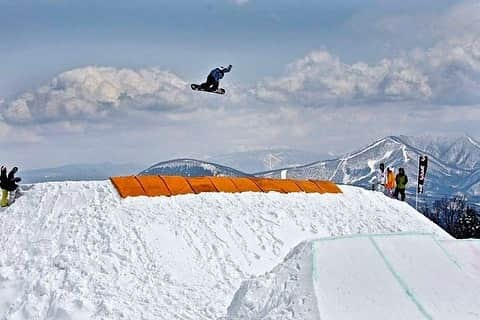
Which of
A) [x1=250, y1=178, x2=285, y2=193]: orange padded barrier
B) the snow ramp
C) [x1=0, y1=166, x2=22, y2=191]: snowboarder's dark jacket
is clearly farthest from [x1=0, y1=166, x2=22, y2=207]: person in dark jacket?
the snow ramp

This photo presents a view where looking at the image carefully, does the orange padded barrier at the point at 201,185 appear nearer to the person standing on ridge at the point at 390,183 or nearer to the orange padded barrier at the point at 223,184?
the orange padded barrier at the point at 223,184

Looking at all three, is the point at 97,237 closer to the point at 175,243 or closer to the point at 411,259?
the point at 175,243

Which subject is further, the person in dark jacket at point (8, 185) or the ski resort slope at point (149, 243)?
the person in dark jacket at point (8, 185)

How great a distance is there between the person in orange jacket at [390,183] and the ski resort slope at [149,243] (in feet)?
7.77

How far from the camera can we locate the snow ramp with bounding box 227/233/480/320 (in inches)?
284

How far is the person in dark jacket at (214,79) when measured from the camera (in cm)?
1767

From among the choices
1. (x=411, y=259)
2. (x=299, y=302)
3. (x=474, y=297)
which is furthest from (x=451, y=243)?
(x=299, y=302)

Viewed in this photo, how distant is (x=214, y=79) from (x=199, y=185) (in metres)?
4.25

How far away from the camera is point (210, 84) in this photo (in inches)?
711

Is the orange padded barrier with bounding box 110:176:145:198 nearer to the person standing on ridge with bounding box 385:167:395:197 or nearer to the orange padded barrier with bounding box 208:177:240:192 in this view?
the orange padded barrier with bounding box 208:177:240:192

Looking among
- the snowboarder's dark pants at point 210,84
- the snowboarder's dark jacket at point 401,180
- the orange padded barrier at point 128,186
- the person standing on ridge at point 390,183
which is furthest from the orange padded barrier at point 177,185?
the person standing on ridge at point 390,183

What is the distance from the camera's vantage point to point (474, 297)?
7.63 m

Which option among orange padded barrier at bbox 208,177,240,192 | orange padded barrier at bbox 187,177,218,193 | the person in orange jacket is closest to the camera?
orange padded barrier at bbox 187,177,218,193

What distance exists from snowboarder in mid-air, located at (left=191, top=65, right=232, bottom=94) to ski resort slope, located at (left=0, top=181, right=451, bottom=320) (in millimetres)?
4337
